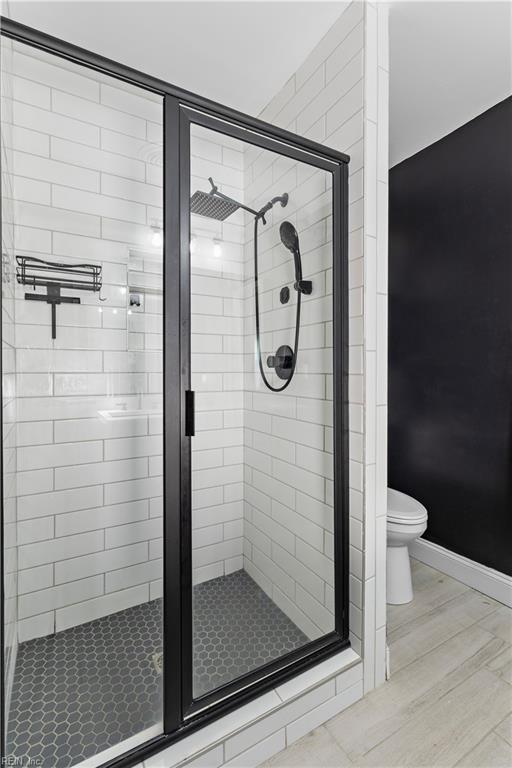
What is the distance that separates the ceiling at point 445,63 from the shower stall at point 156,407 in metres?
0.77

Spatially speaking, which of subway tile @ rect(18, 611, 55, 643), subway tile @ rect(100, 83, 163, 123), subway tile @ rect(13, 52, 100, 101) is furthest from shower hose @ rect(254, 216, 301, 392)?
subway tile @ rect(18, 611, 55, 643)

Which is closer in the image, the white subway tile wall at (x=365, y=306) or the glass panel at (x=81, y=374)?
Result: the white subway tile wall at (x=365, y=306)

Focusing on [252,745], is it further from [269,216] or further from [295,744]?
[269,216]

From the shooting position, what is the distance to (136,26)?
1.64 metres

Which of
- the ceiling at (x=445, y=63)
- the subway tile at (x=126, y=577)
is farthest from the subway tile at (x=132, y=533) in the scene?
the ceiling at (x=445, y=63)

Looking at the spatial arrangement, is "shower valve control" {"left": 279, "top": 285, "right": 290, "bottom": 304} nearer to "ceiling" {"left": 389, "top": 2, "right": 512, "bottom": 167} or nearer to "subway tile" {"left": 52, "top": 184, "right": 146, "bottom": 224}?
"subway tile" {"left": 52, "top": 184, "right": 146, "bottom": 224}

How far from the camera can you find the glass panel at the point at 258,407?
1287 mm

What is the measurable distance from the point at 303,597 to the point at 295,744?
1.45 ft

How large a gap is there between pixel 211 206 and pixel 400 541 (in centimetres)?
182

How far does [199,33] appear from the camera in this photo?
167cm

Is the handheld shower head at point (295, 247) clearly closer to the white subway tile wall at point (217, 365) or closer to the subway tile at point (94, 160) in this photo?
the white subway tile wall at point (217, 365)

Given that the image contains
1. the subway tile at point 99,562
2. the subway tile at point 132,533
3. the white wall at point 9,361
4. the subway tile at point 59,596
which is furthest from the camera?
the subway tile at point 132,533

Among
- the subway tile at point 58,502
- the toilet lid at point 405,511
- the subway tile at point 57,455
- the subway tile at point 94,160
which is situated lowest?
the toilet lid at point 405,511

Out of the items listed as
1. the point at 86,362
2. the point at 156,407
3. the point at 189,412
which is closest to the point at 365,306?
the point at 189,412
